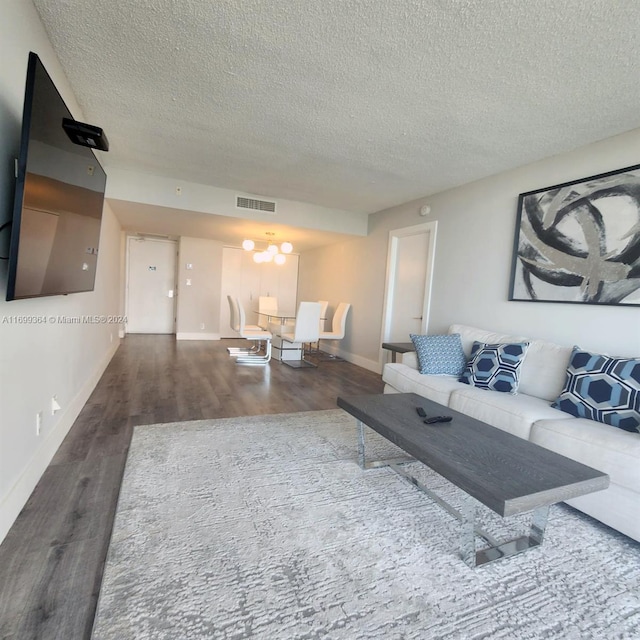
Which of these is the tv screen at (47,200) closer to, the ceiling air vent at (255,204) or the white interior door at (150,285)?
the ceiling air vent at (255,204)

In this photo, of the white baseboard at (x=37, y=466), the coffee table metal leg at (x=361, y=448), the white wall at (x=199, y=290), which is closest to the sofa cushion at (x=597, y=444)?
the coffee table metal leg at (x=361, y=448)

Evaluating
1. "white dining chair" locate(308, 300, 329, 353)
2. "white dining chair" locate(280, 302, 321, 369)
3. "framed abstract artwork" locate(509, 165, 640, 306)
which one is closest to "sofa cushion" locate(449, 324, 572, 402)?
"framed abstract artwork" locate(509, 165, 640, 306)

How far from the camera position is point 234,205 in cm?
454

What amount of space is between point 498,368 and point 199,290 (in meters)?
5.77

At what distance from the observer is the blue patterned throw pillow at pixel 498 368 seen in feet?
8.97

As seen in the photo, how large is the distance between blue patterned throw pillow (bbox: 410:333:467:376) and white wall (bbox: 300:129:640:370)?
0.53 meters

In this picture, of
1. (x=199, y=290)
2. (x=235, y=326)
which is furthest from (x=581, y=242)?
(x=199, y=290)

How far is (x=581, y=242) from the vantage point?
2723 millimetres

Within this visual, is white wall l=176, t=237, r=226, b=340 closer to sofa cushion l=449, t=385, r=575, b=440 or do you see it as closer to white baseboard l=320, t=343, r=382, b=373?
white baseboard l=320, t=343, r=382, b=373

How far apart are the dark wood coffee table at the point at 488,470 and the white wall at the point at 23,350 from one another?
5.70 ft

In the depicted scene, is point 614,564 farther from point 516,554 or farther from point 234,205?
point 234,205

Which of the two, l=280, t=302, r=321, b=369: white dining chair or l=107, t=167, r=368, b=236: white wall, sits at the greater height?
l=107, t=167, r=368, b=236: white wall

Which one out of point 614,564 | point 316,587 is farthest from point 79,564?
point 614,564

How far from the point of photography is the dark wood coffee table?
133 cm
